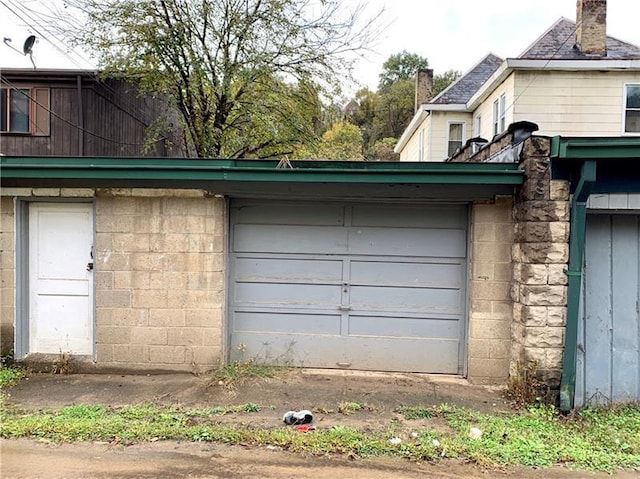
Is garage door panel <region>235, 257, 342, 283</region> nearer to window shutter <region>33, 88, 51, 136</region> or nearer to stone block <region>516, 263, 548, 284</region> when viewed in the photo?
stone block <region>516, 263, 548, 284</region>

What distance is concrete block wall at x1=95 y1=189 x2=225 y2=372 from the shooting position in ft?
18.6

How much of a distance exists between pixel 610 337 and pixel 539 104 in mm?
8043

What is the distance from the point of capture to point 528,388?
487cm

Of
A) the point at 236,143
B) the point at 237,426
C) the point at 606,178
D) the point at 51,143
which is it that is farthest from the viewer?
the point at 236,143

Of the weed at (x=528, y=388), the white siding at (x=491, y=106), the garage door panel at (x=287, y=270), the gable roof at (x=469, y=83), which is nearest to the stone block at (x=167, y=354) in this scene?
the garage door panel at (x=287, y=270)

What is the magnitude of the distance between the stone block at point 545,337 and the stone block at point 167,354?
13.2 ft

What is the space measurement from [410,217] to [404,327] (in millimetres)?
1384

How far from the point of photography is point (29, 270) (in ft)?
19.2

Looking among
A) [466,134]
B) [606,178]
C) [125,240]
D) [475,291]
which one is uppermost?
[466,134]

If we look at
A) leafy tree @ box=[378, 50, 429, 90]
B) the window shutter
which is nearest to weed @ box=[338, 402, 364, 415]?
the window shutter

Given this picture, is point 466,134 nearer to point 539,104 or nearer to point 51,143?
point 539,104

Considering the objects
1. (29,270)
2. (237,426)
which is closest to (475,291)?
(237,426)

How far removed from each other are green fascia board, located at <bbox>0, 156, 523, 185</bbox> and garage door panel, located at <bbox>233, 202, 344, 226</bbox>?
715mm

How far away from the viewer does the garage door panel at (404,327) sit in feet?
18.7
